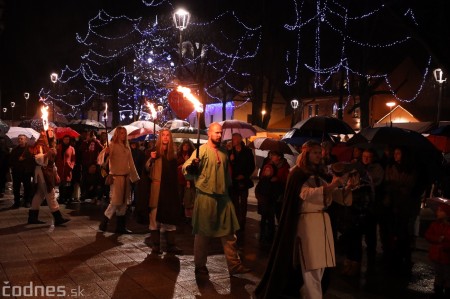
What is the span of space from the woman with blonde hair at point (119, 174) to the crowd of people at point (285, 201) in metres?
0.02

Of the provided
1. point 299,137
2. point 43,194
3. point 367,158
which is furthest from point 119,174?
point 299,137

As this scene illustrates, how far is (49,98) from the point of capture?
164 feet

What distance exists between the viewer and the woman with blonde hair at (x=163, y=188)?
7920 mm

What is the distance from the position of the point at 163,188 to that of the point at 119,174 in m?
1.86

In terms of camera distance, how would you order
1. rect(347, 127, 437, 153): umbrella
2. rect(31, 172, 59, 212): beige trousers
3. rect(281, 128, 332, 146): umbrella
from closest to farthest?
rect(347, 127, 437, 153): umbrella < rect(31, 172, 59, 212): beige trousers < rect(281, 128, 332, 146): umbrella

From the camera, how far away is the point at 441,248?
602 centimetres

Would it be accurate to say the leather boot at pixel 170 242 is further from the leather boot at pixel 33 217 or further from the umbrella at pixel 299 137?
the umbrella at pixel 299 137

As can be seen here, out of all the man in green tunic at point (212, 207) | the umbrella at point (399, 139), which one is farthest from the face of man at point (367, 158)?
the man in green tunic at point (212, 207)

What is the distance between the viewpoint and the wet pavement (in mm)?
5988

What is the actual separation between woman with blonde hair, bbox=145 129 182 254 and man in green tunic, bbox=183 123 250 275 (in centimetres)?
125

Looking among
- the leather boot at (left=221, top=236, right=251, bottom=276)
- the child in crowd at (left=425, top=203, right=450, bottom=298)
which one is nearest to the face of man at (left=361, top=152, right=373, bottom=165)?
the child in crowd at (left=425, top=203, right=450, bottom=298)

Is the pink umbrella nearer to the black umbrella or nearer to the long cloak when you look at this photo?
the black umbrella

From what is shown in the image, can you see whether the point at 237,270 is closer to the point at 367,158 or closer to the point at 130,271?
the point at 130,271

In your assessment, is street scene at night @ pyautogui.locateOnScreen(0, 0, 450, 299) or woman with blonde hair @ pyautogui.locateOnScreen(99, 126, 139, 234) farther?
woman with blonde hair @ pyautogui.locateOnScreen(99, 126, 139, 234)
